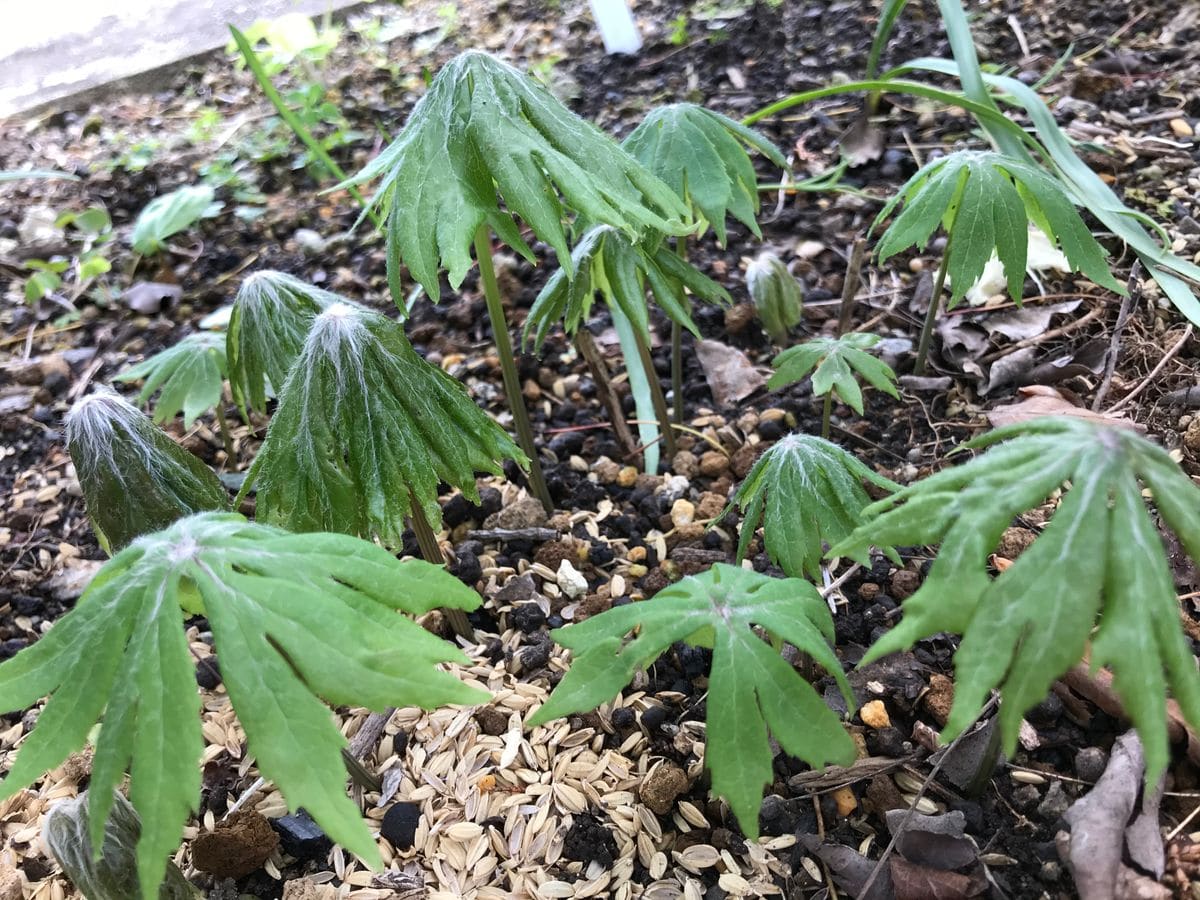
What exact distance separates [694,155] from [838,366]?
40 cm

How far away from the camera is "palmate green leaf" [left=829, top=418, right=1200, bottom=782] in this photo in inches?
26.9

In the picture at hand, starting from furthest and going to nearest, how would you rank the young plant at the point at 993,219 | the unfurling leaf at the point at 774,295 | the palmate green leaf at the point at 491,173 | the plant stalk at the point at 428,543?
the unfurling leaf at the point at 774,295 → the young plant at the point at 993,219 → the plant stalk at the point at 428,543 → the palmate green leaf at the point at 491,173

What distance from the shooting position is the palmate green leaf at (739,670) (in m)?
0.85

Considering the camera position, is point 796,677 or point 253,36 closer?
point 796,677

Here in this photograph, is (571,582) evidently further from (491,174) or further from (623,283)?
(491,174)

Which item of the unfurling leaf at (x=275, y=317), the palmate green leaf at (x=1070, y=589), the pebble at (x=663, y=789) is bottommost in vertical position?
the pebble at (x=663, y=789)

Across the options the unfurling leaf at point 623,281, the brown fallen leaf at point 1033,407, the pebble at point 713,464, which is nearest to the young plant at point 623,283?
the unfurling leaf at point 623,281

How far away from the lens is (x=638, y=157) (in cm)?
137

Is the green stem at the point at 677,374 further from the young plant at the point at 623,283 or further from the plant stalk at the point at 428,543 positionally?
the plant stalk at the point at 428,543

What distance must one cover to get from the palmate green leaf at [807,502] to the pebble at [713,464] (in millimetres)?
510

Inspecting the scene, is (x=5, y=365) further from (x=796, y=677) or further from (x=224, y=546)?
(x=796, y=677)

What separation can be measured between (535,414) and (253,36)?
A: 220cm

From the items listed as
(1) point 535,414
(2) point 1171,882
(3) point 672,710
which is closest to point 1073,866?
(2) point 1171,882

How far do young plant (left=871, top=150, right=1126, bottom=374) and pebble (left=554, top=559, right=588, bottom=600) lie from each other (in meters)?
0.73
